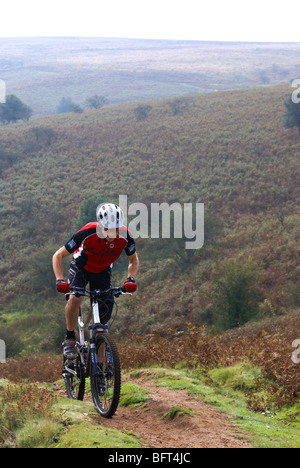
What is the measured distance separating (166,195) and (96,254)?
37.9m

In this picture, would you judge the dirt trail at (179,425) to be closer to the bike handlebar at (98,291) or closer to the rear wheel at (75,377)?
the rear wheel at (75,377)

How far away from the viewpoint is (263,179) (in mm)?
41469

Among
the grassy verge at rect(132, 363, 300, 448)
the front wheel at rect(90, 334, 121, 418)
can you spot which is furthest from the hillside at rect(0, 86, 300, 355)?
the front wheel at rect(90, 334, 121, 418)

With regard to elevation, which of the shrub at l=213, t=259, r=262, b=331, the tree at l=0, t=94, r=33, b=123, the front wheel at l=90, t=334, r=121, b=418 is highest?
the tree at l=0, t=94, r=33, b=123

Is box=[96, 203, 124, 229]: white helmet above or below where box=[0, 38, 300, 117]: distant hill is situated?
below

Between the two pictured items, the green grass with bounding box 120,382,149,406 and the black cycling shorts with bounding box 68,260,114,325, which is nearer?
the black cycling shorts with bounding box 68,260,114,325

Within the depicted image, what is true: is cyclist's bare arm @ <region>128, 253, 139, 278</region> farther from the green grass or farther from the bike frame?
the green grass

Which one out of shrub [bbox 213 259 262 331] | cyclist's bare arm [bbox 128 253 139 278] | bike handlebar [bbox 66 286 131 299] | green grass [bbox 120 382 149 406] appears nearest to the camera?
bike handlebar [bbox 66 286 131 299]

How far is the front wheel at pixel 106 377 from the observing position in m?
4.89

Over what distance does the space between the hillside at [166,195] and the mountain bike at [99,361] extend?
15343 millimetres

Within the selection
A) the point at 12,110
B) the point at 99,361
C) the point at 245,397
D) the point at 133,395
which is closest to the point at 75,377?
the point at 133,395

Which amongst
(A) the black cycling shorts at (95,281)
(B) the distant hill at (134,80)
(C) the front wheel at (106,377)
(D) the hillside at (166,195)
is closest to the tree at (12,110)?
(D) the hillside at (166,195)

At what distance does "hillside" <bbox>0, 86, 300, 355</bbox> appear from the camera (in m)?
25.9

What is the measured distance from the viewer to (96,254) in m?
5.66
